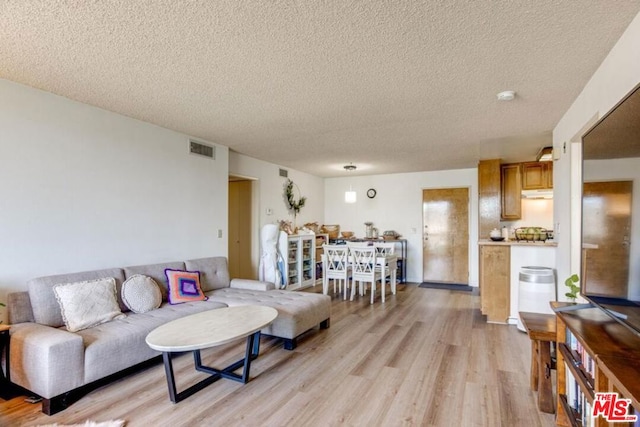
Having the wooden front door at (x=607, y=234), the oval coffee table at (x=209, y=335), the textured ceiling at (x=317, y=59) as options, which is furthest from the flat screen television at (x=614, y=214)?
the oval coffee table at (x=209, y=335)

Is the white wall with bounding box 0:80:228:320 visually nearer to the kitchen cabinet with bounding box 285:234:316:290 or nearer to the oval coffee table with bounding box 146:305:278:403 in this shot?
the oval coffee table with bounding box 146:305:278:403

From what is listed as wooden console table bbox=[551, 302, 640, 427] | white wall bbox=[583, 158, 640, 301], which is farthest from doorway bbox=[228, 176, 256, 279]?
white wall bbox=[583, 158, 640, 301]

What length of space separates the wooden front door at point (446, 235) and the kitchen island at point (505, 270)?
2.50 meters

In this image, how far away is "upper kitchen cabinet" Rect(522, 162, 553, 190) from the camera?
5.52 m

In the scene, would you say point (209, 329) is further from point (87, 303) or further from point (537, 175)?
point (537, 175)

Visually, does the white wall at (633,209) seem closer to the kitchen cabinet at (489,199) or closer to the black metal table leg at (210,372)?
the black metal table leg at (210,372)

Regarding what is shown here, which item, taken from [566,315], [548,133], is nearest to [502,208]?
[548,133]

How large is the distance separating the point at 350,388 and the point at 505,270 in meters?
2.77

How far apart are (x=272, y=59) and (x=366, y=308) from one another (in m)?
3.65

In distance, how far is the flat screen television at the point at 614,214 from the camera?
4.36ft

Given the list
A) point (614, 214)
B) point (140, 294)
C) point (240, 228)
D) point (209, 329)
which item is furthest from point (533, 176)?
point (140, 294)

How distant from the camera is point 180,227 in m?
4.08

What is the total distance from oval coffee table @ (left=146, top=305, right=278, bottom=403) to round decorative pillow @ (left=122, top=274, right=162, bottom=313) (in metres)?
0.67

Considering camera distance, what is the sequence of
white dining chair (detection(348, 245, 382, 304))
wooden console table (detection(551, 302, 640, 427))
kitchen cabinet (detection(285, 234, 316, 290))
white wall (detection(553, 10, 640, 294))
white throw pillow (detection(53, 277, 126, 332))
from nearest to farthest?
wooden console table (detection(551, 302, 640, 427)) → white wall (detection(553, 10, 640, 294)) → white throw pillow (detection(53, 277, 126, 332)) → white dining chair (detection(348, 245, 382, 304)) → kitchen cabinet (detection(285, 234, 316, 290))
